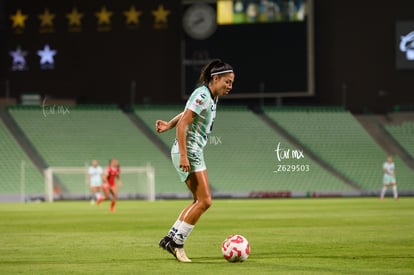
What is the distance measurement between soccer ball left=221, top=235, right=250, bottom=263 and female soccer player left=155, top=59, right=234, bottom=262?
20.7 inches

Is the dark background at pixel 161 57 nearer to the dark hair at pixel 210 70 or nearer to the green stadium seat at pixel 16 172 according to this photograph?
the green stadium seat at pixel 16 172

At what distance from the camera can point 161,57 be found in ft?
182

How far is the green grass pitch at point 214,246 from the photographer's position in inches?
464

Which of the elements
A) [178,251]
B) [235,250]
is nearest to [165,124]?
[178,251]

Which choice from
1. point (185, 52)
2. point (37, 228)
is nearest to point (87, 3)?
point (185, 52)

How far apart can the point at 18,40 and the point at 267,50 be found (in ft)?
50.7

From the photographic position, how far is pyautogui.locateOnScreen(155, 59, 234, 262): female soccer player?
41.3ft

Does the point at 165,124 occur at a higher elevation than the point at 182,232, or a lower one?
higher

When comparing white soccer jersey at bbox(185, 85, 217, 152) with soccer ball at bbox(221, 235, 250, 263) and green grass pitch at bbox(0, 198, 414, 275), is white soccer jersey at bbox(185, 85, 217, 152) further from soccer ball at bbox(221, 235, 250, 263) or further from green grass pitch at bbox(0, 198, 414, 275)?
green grass pitch at bbox(0, 198, 414, 275)

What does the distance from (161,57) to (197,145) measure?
4313 cm

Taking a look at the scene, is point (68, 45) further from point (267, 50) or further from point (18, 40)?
point (267, 50)

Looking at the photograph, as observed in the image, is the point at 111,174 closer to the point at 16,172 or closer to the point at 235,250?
the point at 16,172

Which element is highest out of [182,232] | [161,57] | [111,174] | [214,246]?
[161,57]

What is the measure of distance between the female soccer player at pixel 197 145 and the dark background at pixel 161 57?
3919 cm
